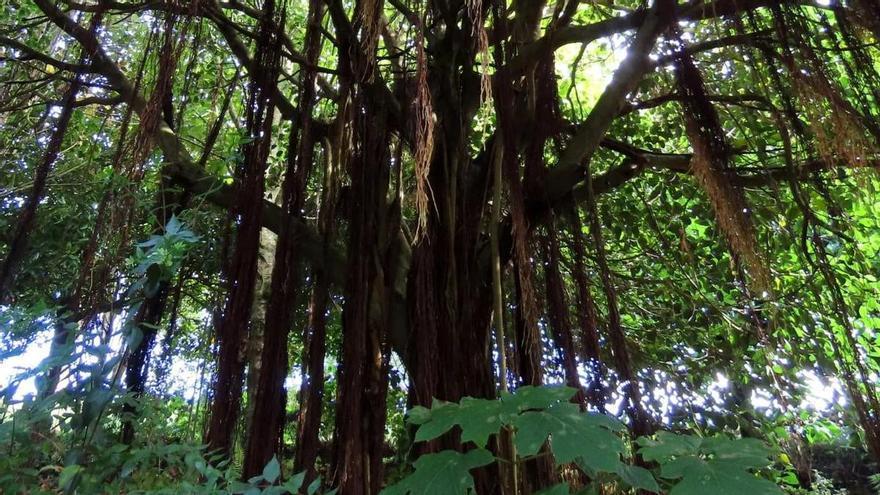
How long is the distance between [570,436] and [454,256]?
1.12 m

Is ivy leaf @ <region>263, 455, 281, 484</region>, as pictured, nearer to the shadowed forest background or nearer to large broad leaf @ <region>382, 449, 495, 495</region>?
the shadowed forest background

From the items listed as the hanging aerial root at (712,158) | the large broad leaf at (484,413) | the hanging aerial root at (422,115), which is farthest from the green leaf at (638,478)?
the hanging aerial root at (712,158)

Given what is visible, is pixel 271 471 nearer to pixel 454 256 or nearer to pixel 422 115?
pixel 422 115

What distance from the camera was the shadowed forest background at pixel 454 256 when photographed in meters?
0.81

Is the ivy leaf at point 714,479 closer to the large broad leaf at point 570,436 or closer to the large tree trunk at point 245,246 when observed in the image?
the large broad leaf at point 570,436

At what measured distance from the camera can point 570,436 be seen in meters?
0.62

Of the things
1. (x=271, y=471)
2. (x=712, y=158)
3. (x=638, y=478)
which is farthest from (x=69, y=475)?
(x=712, y=158)

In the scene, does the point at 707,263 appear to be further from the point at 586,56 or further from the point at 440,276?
the point at 440,276

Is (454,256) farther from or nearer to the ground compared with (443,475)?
farther from the ground

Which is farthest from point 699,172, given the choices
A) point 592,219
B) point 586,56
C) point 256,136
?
point 586,56

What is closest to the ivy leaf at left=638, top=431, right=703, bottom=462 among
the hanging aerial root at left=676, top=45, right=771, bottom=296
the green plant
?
the green plant

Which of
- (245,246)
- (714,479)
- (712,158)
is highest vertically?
(712,158)

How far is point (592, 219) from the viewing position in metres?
1.76

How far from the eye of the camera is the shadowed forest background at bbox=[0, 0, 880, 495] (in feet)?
2.65
